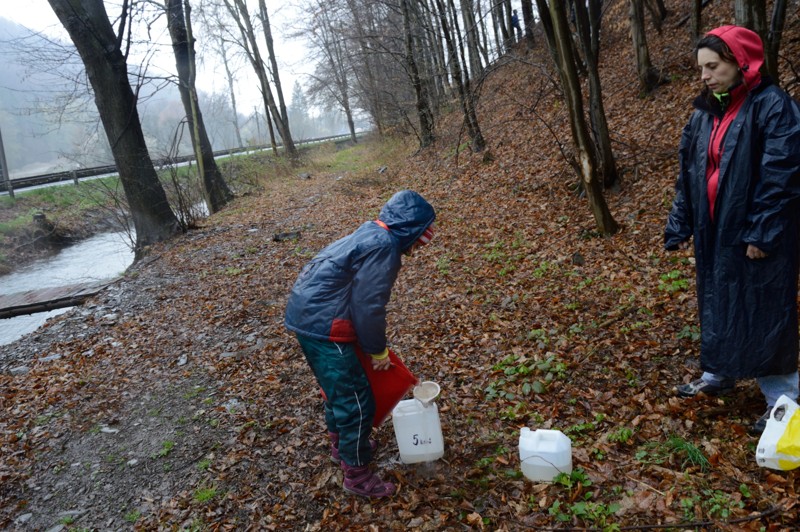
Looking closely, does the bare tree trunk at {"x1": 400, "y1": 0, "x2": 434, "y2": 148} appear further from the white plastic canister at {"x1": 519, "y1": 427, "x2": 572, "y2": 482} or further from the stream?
the white plastic canister at {"x1": 519, "y1": 427, "x2": 572, "y2": 482}

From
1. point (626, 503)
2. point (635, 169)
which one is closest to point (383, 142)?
point (635, 169)

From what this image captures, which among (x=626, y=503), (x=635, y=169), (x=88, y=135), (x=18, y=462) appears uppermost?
(x=88, y=135)

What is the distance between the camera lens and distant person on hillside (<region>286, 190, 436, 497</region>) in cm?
259

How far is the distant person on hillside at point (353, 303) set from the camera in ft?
8.50

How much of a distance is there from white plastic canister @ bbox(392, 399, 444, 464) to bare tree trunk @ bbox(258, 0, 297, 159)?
69.3 feet

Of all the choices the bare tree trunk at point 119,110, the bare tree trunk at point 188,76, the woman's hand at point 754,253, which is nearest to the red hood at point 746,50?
the woman's hand at point 754,253

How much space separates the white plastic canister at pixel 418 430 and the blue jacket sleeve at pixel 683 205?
186 cm

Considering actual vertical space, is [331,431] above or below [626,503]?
above

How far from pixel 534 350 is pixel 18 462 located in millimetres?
4394

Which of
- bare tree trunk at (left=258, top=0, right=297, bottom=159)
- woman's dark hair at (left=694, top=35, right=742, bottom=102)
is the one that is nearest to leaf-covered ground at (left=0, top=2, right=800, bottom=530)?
woman's dark hair at (left=694, top=35, right=742, bottom=102)

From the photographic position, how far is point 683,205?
2.90m

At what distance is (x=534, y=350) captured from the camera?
425cm

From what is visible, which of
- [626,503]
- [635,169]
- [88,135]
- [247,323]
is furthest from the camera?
[88,135]

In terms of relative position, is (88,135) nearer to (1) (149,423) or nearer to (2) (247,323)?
(2) (247,323)
